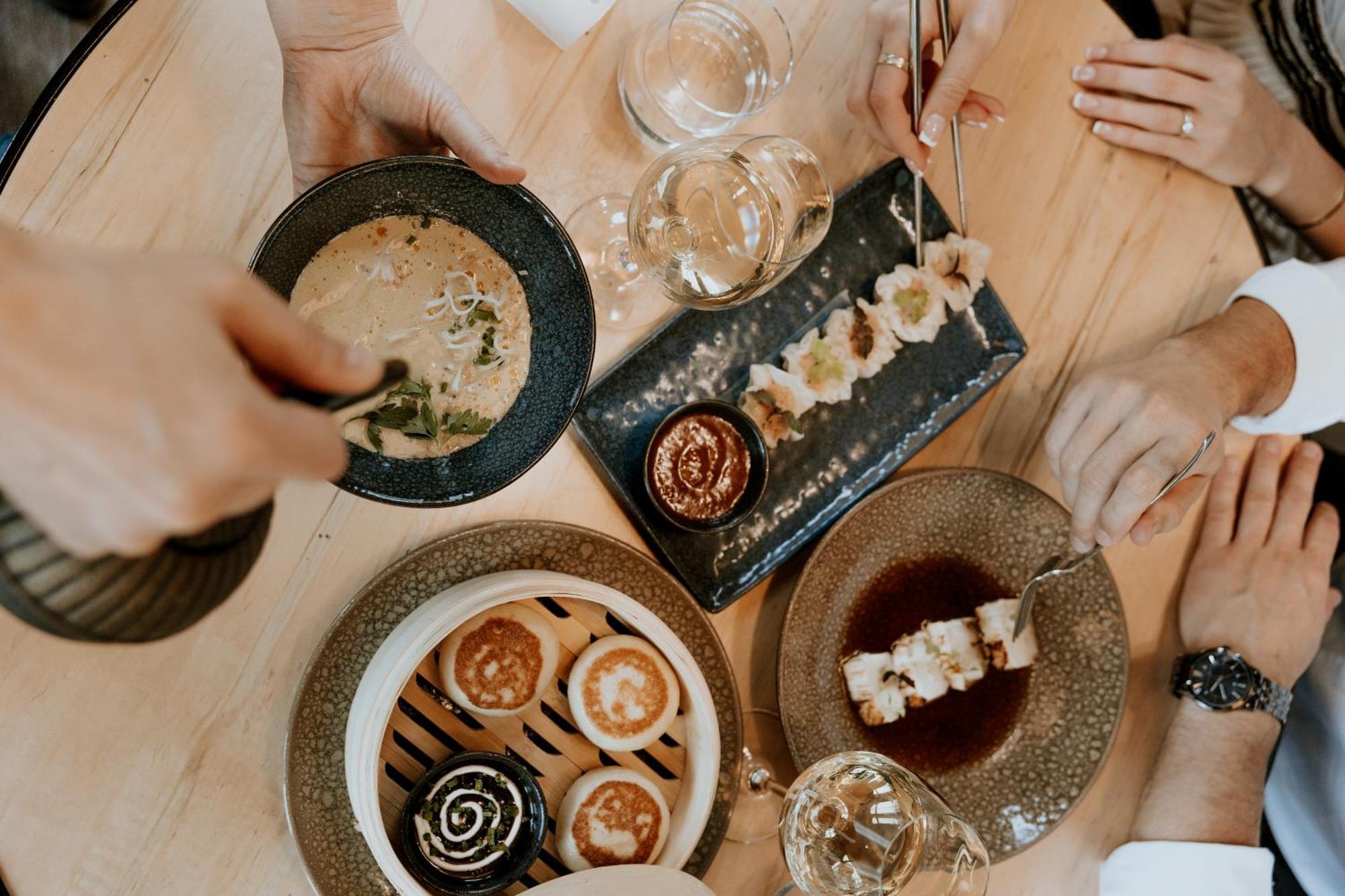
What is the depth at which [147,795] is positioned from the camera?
1.30 metres

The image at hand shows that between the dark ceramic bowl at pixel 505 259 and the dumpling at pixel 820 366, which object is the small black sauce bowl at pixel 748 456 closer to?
the dumpling at pixel 820 366

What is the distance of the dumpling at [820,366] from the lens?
1518 mm

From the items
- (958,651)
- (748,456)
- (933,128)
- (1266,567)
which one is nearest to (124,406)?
(748,456)

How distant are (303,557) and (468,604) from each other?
314 mm

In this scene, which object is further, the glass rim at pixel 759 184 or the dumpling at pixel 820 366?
the dumpling at pixel 820 366

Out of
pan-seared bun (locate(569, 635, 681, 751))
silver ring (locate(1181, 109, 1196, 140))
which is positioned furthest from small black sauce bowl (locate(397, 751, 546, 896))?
silver ring (locate(1181, 109, 1196, 140))

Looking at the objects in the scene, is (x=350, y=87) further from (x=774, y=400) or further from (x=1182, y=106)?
(x=1182, y=106)

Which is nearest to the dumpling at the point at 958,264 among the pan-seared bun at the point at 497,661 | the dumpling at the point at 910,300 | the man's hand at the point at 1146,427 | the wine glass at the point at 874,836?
the dumpling at the point at 910,300

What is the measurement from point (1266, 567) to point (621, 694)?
1345mm

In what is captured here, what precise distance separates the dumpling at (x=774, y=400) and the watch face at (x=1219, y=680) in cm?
93

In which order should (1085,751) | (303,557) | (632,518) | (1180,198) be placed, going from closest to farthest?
1. (303,557)
2. (632,518)
3. (1085,751)
4. (1180,198)

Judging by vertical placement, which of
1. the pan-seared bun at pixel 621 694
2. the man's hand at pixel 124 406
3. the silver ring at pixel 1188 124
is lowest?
the pan-seared bun at pixel 621 694

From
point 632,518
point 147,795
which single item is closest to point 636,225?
point 632,518

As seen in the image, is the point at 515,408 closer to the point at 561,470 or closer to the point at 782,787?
the point at 561,470
